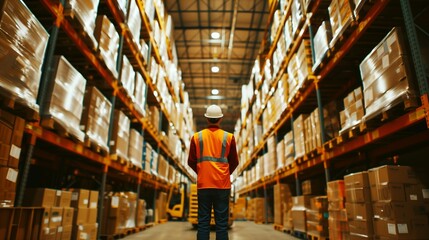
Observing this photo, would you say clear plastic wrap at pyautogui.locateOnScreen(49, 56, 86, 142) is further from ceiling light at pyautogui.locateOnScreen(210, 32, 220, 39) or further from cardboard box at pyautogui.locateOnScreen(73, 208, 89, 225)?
ceiling light at pyautogui.locateOnScreen(210, 32, 220, 39)

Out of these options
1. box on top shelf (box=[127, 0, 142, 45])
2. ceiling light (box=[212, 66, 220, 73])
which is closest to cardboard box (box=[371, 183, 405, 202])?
box on top shelf (box=[127, 0, 142, 45])

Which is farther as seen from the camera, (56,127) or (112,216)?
(112,216)

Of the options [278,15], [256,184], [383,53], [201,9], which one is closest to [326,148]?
[383,53]

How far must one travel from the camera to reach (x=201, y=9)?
12.2 meters

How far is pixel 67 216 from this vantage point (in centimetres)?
343

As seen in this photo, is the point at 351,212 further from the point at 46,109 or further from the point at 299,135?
the point at 46,109

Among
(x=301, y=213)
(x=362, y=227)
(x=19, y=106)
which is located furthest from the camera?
(x=301, y=213)

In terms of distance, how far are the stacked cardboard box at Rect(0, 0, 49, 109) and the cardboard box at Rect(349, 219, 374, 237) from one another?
3.43 meters

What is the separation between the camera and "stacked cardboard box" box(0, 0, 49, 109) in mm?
2297

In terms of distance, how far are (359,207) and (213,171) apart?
1.65m

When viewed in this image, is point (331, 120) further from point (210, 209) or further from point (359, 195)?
point (210, 209)

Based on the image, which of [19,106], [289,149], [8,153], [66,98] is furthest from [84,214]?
[289,149]

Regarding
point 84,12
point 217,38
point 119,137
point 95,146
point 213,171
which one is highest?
point 217,38

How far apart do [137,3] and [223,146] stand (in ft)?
14.1
